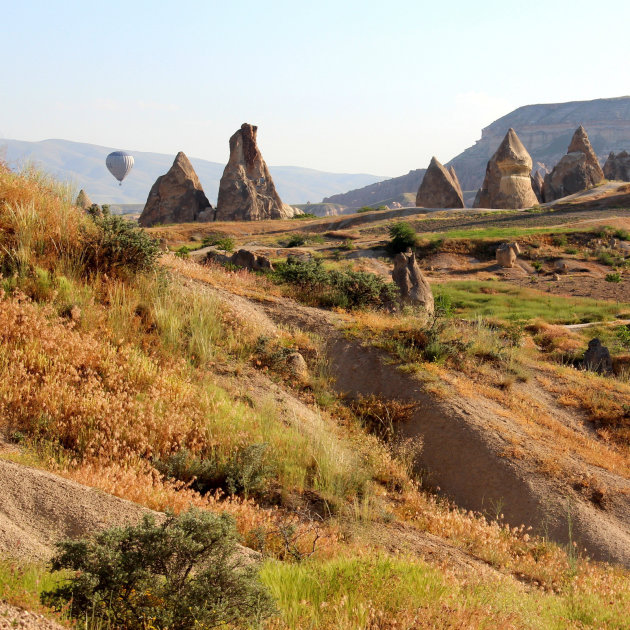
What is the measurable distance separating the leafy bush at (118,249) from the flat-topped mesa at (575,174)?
48.5 meters

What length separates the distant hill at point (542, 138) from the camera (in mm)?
155625

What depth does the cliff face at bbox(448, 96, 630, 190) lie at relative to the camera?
509ft

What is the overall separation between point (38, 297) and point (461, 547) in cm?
542

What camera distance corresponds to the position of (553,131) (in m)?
168

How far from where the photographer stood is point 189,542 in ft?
9.50

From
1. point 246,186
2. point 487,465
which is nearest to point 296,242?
point 246,186

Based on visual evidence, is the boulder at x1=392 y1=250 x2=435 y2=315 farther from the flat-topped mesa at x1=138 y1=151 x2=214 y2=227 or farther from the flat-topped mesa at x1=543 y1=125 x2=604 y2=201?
the flat-topped mesa at x1=543 y1=125 x2=604 y2=201

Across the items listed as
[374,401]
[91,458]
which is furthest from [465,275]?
[91,458]

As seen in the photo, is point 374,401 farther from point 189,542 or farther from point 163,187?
point 163,187

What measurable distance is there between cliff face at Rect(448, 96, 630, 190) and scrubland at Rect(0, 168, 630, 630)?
145 metres

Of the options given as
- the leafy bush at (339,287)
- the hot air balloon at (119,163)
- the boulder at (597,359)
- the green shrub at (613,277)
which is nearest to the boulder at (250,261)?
the leafy bush at (339,287)

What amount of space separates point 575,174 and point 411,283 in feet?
138

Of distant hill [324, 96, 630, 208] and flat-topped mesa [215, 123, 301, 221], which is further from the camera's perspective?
distant hill [324, 96, 630, 208]

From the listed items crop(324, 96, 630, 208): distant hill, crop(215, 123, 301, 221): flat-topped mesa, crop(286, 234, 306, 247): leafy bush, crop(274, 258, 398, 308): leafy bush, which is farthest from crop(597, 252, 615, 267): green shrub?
crop(324, 96, 630, 208): distant hill
